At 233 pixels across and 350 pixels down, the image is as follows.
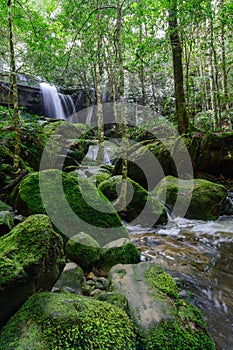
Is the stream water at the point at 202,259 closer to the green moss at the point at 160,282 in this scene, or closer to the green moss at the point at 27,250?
the green moss at the point at 160,282

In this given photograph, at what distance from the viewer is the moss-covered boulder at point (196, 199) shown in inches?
252

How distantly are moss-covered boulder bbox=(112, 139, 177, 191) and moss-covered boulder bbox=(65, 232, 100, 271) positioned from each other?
5.01m

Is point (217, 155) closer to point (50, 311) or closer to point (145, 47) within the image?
point (145, 47)

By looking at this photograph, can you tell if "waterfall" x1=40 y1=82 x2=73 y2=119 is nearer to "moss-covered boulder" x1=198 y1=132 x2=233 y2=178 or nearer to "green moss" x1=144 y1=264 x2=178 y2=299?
"moss-covered boulder" x1=198 y1=132 x2=233 y2=178

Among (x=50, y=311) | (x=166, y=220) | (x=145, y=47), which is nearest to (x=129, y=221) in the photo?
(x=166, y=220)

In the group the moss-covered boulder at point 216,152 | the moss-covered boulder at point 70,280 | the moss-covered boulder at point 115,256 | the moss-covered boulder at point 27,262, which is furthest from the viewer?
the moss-covered boulder at point 216,152

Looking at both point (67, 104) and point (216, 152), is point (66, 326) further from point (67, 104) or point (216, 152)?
point (67, 104)

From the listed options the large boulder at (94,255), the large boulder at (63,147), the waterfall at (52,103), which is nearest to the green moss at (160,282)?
the large boulder at (94,255)

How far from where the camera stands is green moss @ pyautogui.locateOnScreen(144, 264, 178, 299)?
2.42 m

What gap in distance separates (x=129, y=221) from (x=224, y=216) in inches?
111

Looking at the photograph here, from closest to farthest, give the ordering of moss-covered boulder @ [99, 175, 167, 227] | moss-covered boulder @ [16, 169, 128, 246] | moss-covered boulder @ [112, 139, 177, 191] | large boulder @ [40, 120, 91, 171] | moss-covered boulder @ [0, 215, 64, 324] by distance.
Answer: moss-covered boulder @ [0, 215, 64, 324] < moss-covered boulder @ [16, 169, 128, 246] < moss-covered boulder @ [99, 175, 167, 227] < moss-covered boulder @ [112, 139, 177, 191] < large boulder @ [40, 120, 91, 171]

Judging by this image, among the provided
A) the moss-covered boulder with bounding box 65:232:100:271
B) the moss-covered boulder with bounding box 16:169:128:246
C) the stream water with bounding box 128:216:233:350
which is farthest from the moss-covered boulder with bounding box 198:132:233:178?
the moss-covered boulder with bounding box 65:232:100:271

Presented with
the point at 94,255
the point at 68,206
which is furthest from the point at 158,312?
the point at 68,206

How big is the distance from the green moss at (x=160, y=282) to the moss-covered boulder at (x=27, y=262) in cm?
97
